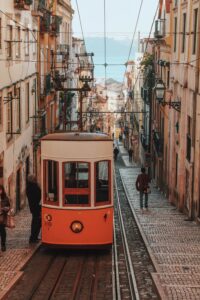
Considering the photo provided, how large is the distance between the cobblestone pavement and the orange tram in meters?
0.66

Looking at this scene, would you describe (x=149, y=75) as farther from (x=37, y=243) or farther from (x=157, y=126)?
(x=37, y=243)

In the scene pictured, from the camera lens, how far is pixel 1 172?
18609 mm

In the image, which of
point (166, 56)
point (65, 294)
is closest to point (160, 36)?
point (166, 56)

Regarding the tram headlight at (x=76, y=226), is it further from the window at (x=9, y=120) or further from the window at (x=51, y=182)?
the window at (x=9, y=120)

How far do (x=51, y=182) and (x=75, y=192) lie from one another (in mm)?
569

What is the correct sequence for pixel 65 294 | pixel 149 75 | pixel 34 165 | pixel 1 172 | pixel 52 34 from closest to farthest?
pixel 65 294 < pixel 1 172 < pixel 34 165 < pixel 52 34 < pixel 149 75

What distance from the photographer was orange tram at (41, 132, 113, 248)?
41.4 feet

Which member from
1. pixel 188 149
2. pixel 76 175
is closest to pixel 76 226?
pixel 76 175

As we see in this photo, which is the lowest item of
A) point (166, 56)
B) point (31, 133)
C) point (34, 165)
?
point (34, 165)

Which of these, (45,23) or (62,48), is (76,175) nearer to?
(45,23)

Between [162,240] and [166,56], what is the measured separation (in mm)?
17202

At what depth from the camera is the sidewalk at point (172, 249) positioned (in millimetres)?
10195

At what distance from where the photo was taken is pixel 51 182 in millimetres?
12797

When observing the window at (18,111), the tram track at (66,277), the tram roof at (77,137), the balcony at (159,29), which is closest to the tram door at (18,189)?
the window at (18,111)
